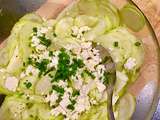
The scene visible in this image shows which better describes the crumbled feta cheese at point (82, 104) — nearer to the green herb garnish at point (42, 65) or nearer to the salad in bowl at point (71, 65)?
the salad in bowl at point (71, 65)

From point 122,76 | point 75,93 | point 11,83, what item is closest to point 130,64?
point 122,76

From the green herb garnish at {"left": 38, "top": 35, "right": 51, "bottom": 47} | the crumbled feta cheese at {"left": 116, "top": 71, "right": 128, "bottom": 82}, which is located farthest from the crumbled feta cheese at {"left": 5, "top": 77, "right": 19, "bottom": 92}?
the crumbled feta cheese at {"left": 116, "top": 71, "right": 128, "bottom": 82}

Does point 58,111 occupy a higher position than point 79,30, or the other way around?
point 79,30

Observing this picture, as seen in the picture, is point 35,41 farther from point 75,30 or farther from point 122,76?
point 122,76

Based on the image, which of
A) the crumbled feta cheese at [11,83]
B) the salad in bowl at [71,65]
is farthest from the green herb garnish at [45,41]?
the crumbled feta cheese at [11,83]

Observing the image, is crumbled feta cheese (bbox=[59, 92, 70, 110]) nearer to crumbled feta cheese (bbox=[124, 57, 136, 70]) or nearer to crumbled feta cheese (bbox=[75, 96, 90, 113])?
crumbled feta cheese (bbox=[75, 96, 90, 113])

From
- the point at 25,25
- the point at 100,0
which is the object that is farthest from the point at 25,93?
the point at 100,0

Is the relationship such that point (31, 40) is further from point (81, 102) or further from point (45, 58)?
point (81, 102)

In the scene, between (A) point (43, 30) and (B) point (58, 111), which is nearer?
(B) point (58, 111)

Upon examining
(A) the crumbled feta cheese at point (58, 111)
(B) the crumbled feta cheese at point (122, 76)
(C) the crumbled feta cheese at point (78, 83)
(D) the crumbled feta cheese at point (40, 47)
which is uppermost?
(D) the crumbled feta cheese at point (40, 47)
